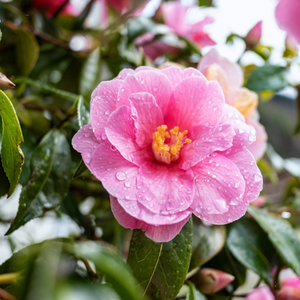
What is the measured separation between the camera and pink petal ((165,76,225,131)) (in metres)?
0.36

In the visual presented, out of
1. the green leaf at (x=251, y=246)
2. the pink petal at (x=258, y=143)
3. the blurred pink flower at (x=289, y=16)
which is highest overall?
the blurred pink flower at (x=289, y=16)

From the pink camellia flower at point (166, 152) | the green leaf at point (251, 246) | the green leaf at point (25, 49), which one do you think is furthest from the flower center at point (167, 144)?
the green leaf at point (25, 49)

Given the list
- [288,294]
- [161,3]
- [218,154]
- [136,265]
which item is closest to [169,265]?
[136,265]

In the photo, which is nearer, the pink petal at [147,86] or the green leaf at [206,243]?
the pink petal at [147,86]

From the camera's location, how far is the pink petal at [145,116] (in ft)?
1.14

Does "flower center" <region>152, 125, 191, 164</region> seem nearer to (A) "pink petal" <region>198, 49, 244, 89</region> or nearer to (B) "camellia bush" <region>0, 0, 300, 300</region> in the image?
(B) "camellia bush" <region>0, 0, 300, 300</region>

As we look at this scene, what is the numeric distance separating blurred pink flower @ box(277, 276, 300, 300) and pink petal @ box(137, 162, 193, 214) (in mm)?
298

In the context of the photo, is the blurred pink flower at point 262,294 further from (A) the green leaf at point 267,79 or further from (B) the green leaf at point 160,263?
(A) the green leaf at point 267,79

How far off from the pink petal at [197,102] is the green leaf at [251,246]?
0.76 ft

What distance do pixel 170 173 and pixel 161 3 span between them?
1.82 feet

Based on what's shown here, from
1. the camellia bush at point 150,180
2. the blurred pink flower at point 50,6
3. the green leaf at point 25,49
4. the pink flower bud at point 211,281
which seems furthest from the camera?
the blurred pink flower at point 50,6

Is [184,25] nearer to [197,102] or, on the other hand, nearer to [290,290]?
[197,102]

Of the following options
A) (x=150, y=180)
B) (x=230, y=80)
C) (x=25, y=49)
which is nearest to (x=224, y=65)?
(x=230, y=80)

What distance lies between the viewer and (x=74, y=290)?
26 cm
